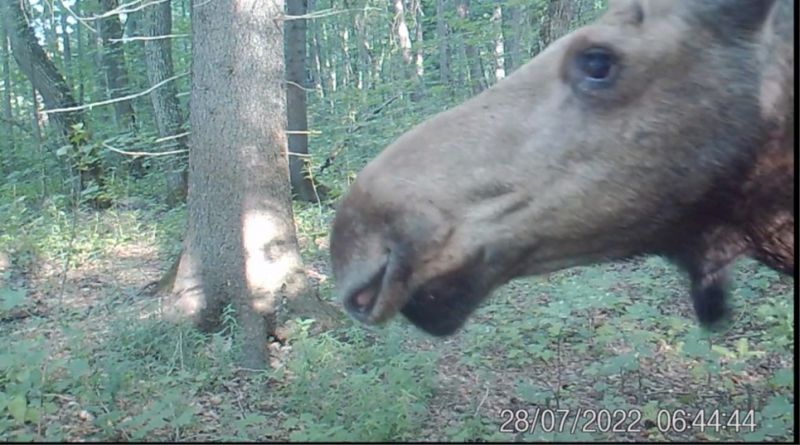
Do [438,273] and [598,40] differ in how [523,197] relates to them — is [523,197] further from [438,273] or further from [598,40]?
[598,40]

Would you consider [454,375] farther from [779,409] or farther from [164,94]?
[164,94]

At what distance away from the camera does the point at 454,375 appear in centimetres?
629

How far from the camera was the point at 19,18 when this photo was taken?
50.3 ft

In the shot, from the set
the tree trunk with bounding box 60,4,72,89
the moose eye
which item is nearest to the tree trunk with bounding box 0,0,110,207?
the tree trunk with bounding box 60,4,72,89

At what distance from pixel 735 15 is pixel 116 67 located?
17912 millimetres

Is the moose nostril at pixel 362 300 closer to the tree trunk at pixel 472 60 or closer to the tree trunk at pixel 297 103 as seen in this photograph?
the tree trunk at pixel 297 103

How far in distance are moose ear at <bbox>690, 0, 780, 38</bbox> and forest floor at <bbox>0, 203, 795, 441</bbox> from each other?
7.87 ft

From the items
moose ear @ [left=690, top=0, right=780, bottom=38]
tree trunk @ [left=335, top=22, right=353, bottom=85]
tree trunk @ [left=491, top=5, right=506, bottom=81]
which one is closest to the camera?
moose ear @ [left=690, top=0, right=780, bottom=38]

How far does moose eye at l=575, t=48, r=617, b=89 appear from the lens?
9.08 ft

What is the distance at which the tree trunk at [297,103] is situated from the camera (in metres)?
13.2

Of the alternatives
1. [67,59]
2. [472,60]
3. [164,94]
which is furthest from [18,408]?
[67,59]

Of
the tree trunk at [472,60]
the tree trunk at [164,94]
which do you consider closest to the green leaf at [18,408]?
the tree trunk at [164,94]

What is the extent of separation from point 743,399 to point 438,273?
3.25 m

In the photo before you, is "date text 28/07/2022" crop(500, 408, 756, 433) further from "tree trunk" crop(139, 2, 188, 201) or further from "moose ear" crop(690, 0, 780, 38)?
"tree trunk" crop(139, 2, 188, 201)
